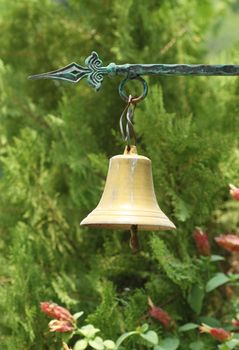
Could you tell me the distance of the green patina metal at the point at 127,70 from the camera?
2527mm

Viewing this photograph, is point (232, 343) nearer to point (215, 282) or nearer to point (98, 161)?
point (215, 282)

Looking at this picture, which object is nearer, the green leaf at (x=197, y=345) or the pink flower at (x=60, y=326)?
the pink flower at (x=60, y=326)

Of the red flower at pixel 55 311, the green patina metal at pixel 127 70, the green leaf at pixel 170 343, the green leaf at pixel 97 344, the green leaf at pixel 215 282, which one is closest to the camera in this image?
the green patina metal at pixel 127 70

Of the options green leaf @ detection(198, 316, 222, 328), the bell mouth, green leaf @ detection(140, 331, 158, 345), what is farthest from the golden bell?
green leaf @ detection(198, 316, 222, 328)

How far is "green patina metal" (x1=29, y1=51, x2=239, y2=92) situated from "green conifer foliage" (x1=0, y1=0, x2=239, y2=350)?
995mm

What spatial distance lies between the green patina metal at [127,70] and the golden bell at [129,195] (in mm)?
275

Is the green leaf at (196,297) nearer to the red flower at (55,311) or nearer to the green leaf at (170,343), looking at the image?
the green leaf at (170,343)

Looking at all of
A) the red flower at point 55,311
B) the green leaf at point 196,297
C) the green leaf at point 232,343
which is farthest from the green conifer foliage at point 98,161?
the green leaf at point 232,343

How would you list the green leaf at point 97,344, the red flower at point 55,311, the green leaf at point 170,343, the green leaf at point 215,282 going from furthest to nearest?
the green leaf at point 215,282, the green leaf at point 170,343, the red flower at point 55,311, the green leaf at point 97,344

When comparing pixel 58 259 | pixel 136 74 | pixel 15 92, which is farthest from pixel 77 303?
pixel 136 74

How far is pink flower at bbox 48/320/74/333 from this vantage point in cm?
313

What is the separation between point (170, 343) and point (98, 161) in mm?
881

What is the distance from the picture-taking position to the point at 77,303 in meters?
3.69

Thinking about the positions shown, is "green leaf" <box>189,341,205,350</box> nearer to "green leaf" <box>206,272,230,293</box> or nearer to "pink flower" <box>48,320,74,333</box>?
"green leaf" <box>206,272,230,293</box>
